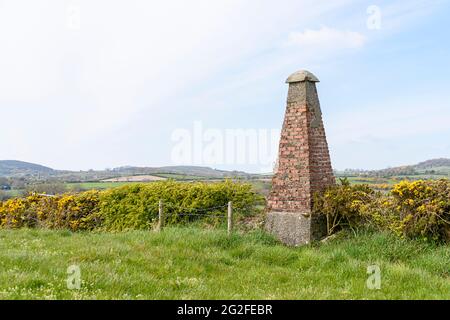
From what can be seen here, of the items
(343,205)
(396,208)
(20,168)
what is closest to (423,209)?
(396,208)

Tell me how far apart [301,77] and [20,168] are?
46607 millimetres

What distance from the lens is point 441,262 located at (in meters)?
9.77

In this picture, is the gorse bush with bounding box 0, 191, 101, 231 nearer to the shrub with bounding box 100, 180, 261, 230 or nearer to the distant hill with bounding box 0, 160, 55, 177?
the shrub with bounding box 100, 180, 261, 230

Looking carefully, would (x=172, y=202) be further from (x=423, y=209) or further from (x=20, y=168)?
(x=20, y=168)

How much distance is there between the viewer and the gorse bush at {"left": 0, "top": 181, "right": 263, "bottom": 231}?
50.4 ft

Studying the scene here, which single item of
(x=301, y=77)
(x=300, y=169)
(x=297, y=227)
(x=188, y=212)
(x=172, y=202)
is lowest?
(x=297, y=227)

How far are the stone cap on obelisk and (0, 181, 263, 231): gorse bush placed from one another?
409 cm

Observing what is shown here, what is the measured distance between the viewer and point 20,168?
52.1m

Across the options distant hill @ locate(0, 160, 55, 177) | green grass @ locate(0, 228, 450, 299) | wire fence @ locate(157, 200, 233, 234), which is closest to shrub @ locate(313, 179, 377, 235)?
green grass @ locate(0, 228, 450, 299)

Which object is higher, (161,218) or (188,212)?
(188,212)

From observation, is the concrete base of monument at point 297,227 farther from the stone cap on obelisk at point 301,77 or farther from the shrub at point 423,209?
the stone cap on obelisk at point 301,77
